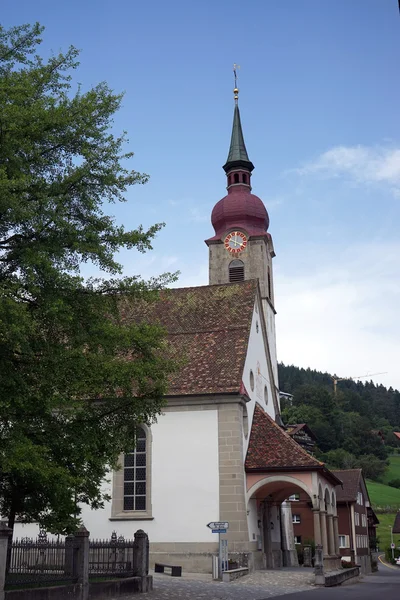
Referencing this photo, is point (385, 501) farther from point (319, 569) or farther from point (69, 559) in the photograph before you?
point (69, 559)

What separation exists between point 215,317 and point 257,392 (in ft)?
12.1

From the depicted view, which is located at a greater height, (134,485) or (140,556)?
(134,485)

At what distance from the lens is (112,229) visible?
15875 mm

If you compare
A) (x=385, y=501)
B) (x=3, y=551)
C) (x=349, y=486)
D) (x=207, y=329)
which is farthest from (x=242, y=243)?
(x=385, y=501)

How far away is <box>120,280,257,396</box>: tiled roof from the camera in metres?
25.8

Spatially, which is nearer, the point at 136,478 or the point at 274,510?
the point at 136,478

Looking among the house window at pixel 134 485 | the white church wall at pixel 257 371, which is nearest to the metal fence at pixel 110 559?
the house window at pixel 134 485

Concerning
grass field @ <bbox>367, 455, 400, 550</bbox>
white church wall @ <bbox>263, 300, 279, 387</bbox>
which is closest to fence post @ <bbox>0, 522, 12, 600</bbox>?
white church wall @ <bbox>263, 300, 279, 387</bbox>

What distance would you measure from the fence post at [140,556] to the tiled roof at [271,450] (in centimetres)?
716

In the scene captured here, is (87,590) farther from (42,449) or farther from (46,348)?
(46,348)

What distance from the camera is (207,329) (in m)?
28.9

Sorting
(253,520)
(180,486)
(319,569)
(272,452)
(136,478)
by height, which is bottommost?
(319,569)

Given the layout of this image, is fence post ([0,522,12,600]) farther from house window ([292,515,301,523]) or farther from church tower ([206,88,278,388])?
house window ([292,515,301,523])

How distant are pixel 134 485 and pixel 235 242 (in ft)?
84.7
